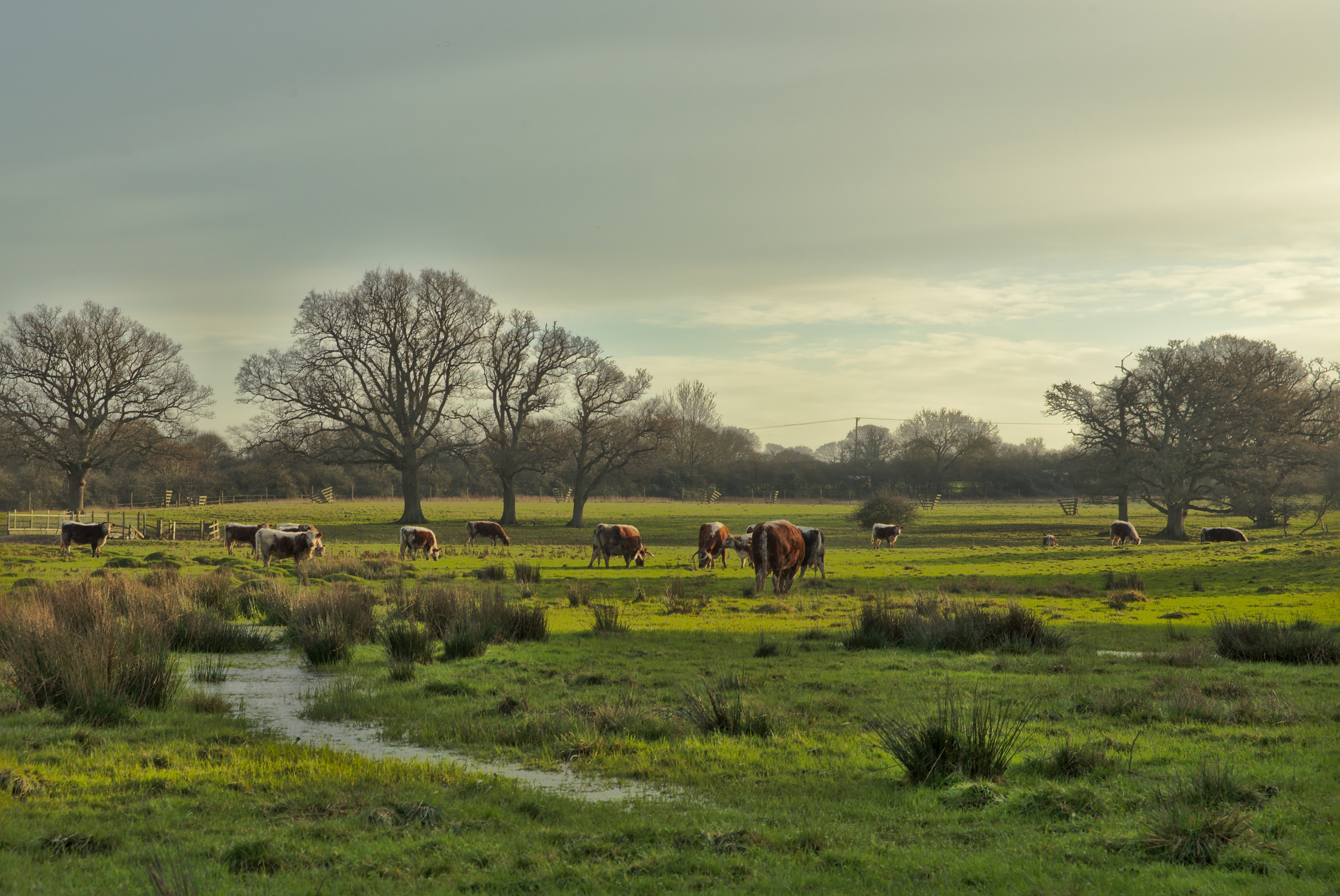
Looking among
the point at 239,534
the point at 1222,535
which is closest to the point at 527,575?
the point at 239,534

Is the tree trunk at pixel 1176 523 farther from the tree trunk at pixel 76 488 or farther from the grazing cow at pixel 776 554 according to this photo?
the tree trunk at pixel 76 488

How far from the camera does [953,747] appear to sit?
7457mm

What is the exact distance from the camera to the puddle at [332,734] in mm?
7238

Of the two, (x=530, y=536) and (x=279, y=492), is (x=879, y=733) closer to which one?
(x=530, y=536)

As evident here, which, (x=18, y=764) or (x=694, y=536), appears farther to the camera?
(x=694, y=536)

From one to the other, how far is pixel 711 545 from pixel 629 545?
3178 millimetres

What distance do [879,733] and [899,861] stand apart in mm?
3420

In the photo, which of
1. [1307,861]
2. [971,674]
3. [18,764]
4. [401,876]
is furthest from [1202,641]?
[18,764]

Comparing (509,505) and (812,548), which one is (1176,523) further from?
(509,505)

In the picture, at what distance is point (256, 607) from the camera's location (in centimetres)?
1816

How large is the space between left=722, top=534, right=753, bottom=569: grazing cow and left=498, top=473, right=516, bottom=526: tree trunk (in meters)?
24.9

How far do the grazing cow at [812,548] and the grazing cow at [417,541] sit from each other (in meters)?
16.2

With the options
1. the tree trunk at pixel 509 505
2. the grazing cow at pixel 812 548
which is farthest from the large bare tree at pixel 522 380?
the grazing cow at pixel 812 548

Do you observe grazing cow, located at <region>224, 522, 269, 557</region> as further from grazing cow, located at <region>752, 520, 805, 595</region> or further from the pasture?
grazing cow, located at <region>752, 520, 805, 595</region>
